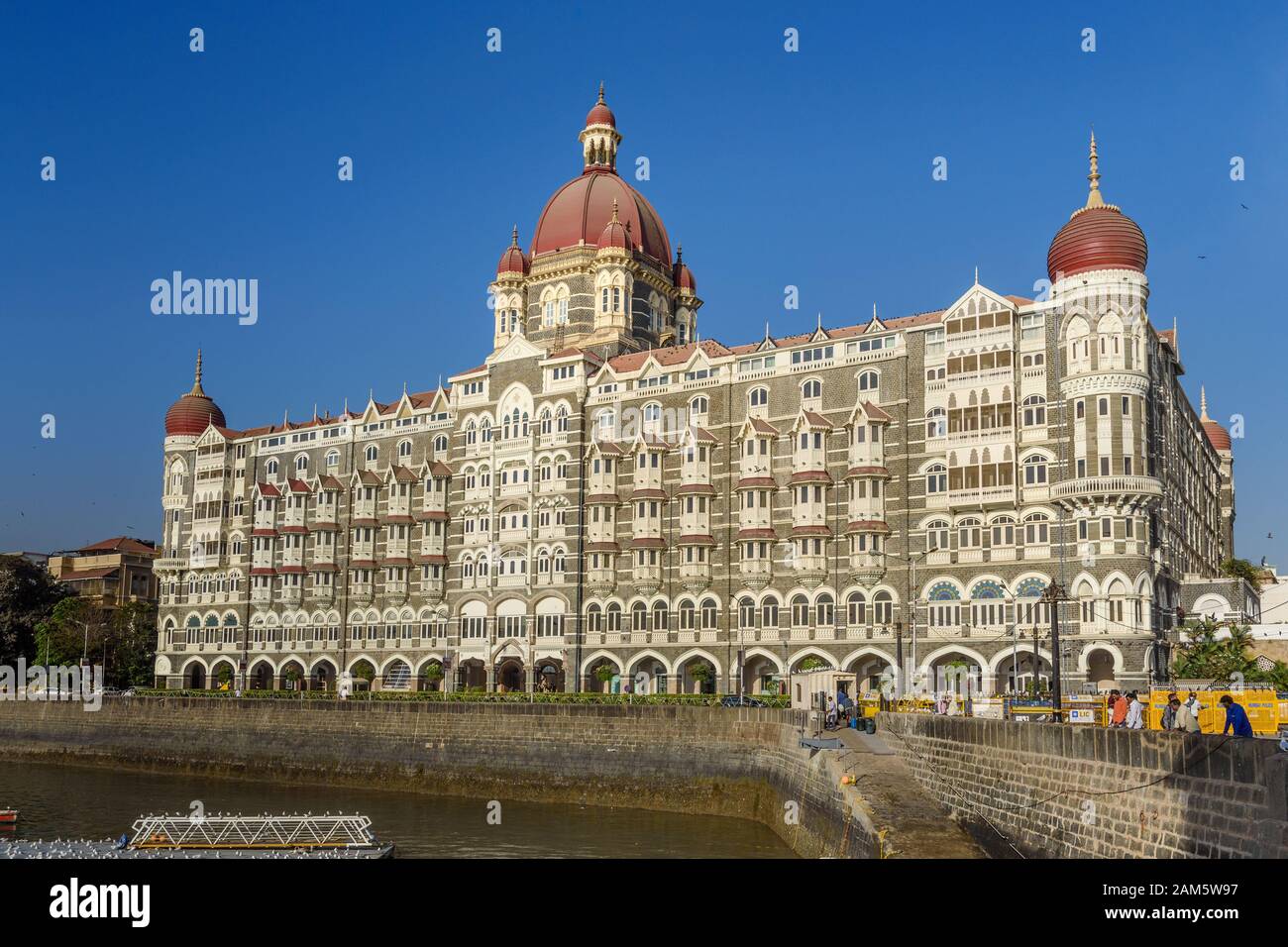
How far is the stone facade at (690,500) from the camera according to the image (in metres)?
65.2

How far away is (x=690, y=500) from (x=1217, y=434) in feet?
184

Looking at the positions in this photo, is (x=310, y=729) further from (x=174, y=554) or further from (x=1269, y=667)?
(x=1269, y=667)

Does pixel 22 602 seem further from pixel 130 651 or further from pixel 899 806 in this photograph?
pixel 899 806

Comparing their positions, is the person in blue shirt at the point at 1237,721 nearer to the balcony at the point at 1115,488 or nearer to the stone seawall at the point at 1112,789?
the stone seawall at the point at 1112,789

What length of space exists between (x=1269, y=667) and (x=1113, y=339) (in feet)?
67.6

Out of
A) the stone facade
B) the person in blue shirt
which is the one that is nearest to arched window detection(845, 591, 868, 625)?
the stone facade

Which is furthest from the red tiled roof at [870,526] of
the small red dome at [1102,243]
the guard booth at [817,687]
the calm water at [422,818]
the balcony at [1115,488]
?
the calm water at [422,818]

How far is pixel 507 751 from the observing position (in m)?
63.1

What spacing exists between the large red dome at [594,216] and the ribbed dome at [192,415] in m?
33.6

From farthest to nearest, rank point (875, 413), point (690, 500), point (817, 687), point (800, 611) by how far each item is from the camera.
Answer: point (690, 500), point (800, 611), point (875, 413), point (817, 687)

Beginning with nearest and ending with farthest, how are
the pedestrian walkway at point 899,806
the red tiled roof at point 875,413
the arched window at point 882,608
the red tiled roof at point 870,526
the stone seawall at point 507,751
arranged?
the pedestrian walkway at point 899,806 < the stone seawall at point 507,751 < the arched window at point 882,608 < the red tiled roof at point 870,526 < the red tiled roof at point 875,413

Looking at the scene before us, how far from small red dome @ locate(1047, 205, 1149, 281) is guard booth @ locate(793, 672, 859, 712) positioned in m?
26.3

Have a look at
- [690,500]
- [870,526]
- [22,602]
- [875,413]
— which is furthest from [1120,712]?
[22,602]

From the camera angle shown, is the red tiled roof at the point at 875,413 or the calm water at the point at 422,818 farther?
the red tiled roof at the point at 875,413
